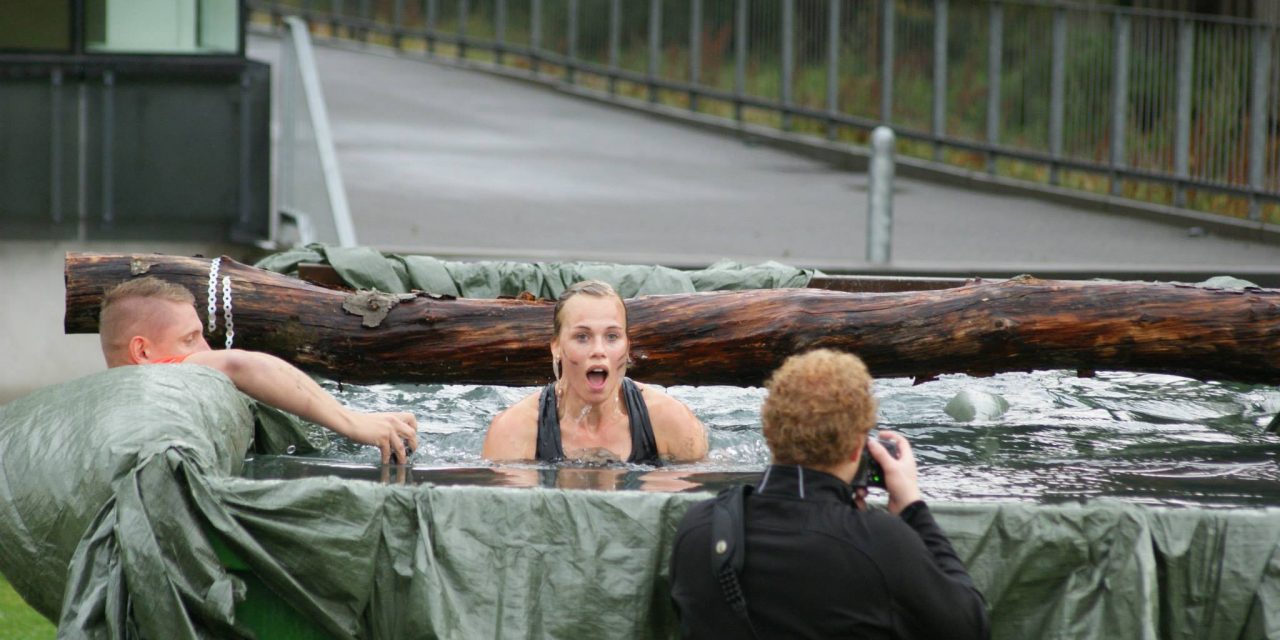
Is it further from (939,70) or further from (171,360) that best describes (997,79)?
(171,360)

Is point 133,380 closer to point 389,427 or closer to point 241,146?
point 389,427

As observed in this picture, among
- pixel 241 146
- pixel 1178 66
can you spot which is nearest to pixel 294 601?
pixel 241 146

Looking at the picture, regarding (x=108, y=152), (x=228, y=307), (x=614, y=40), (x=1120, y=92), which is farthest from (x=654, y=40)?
(x=228, y=307)

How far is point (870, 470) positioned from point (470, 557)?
1084 mm

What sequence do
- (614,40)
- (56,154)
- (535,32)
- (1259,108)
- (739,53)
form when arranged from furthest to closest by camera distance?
(535,32)
(614,40)
(739,53)
(1259,108)
(56,154)

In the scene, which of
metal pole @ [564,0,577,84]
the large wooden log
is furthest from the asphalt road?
the large wooden log

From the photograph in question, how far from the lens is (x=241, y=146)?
11430 millimetres

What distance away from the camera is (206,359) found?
5.53 metres

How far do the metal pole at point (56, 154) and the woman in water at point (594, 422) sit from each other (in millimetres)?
6224

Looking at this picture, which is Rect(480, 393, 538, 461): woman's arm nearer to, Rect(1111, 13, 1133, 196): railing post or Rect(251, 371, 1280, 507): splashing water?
Rect(251, 371, 1280, 507): splashing water

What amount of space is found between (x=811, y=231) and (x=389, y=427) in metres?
9.50

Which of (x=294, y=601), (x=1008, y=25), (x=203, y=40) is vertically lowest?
Result: (x=294, y=601)

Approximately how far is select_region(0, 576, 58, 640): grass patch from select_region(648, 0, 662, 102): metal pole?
15.0 metres

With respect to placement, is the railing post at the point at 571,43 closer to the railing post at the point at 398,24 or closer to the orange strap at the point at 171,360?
the railing post at the point at 398,24
